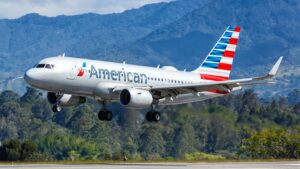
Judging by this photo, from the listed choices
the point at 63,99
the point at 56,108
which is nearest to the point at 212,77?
the point at 63,99

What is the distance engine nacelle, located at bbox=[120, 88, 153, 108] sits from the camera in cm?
8325

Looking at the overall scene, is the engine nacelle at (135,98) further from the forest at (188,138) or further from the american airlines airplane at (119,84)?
the forest at (188,138)

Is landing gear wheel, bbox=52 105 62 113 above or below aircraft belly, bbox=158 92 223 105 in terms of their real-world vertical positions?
below

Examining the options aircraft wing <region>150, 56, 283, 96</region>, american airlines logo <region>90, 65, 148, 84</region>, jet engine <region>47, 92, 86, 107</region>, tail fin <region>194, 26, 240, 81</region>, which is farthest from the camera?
tail fin <region>194, 26, 240, 81</region>

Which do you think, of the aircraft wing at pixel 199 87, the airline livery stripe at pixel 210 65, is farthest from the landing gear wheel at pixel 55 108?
the airline livery stripe at pixel 210 65

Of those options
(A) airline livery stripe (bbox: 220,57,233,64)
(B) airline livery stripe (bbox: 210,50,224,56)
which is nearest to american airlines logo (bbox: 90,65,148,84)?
(A) airline livery stripe (bbox: 220,57,233,64)

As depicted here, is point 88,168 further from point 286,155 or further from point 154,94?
point 286,155

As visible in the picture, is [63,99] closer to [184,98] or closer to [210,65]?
[184,98]

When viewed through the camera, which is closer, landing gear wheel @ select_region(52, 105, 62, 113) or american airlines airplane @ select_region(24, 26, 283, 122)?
american airlines airplane @ select_region(24, 26, 283, 122)

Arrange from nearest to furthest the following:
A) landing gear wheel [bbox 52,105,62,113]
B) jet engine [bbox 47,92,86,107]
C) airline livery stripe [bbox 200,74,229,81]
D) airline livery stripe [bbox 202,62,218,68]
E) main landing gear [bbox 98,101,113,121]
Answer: landing gear wheel [bbox 52,105,62,113]
jet engine [bbox 47,92,86,107]
main landing gear [bbox 98,101,113,121]
airline livery stripe [bbox 200,74,229,81]
airline livery stripe [bbox 202,62,218,68]

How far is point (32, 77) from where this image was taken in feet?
267

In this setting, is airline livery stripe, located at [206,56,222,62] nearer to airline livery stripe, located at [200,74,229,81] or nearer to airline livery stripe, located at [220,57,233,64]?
airline livery stripe, located at [220,57,233,64]

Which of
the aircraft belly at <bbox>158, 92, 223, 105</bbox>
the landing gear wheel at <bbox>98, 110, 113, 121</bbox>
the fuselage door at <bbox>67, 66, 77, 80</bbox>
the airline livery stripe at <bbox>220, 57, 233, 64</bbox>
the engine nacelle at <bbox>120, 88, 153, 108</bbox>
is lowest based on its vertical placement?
the landing gear wheel at <bbox>98, 110, 113, 121</bbox>

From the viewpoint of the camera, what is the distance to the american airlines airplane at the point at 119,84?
82.1 meters
